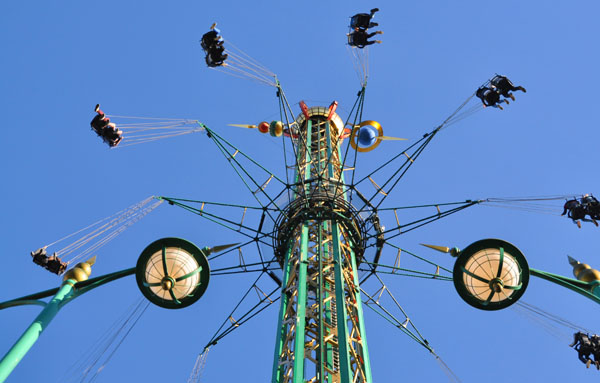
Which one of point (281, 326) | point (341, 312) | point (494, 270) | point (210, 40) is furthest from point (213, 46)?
point (494, 270)

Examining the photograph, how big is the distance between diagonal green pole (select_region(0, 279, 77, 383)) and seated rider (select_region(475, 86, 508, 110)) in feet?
42.5

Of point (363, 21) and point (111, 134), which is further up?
point (363, 21)

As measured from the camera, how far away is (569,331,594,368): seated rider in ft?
46.8

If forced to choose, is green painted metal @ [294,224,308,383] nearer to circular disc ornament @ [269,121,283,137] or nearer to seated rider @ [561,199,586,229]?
seated rider @ [561,199,586,229]

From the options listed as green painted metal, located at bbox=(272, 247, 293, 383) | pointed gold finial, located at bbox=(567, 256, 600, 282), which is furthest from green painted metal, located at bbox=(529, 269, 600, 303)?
green painted metal, located at bbox=(272, 247, 293, 383)

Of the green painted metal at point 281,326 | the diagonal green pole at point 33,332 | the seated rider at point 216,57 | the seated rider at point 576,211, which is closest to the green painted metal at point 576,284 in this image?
the seated rider at point 576,211

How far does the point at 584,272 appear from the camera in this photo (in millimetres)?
14766

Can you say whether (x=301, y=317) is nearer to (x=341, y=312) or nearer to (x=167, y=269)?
(x=341, y=312)

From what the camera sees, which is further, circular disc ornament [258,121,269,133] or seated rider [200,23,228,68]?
circular disc ornament [258,121,269,133]

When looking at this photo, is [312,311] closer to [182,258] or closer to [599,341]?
[182,258]

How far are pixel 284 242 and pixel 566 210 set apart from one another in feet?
29.7

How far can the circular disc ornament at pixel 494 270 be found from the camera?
1362 cm

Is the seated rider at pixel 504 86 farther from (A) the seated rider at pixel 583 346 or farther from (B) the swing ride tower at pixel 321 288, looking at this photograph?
(A) the seated rider at pixel 583 346

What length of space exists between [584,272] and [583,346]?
76.8 inches
